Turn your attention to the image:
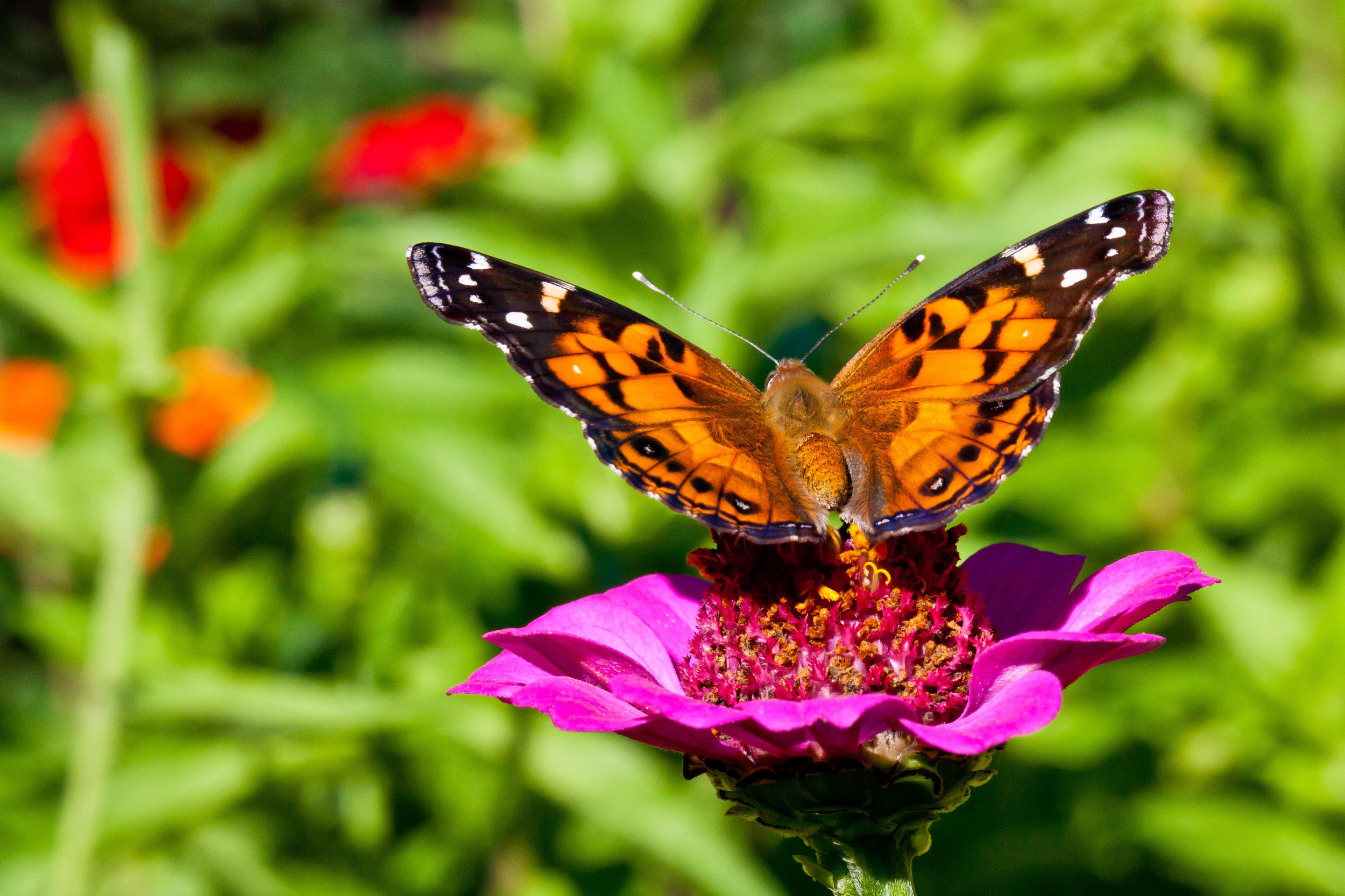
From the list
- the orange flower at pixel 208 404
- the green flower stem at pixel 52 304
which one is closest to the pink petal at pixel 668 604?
the orange flower at pixel 208 404

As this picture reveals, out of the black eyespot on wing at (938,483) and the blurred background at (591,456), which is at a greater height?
the blurred background at (591,456)

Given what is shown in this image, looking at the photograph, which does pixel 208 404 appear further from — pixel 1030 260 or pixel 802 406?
pixel 1030 260

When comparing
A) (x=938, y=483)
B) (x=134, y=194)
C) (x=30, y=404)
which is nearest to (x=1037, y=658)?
(x=938, y=483)

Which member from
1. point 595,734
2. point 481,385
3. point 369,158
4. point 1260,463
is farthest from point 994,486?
point 369,158

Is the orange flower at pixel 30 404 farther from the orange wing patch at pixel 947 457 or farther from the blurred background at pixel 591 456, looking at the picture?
the orange wing patch at pixel 947 457

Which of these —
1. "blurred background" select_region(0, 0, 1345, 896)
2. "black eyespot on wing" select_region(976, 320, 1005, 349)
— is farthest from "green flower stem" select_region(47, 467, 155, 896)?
"black eyespot on wing" select_region(976, 320, 1005, 349)
